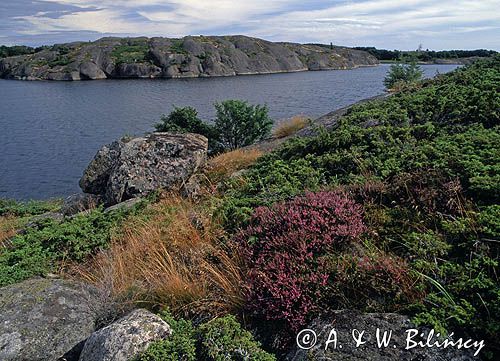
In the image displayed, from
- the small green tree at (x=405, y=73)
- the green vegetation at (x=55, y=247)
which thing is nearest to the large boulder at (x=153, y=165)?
the green vegetation at (x=55, y=247)

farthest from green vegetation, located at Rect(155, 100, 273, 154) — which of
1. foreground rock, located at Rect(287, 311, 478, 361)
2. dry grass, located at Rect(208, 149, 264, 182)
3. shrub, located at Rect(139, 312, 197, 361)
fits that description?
foreground rock, located at Rect(287, 311, 478, 361)

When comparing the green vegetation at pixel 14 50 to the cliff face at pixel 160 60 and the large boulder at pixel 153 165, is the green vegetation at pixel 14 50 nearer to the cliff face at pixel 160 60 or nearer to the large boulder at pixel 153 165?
the cliff face at pixel 160 60

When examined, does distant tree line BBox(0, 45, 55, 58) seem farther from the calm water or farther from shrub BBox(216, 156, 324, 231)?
shrub BBox(216, 156, 324, 231)

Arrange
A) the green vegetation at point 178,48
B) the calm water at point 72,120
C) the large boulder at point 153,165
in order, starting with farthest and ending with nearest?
the green vegetation at point 178,48
the calm water at point 72,120
the large boulder at point 153,165

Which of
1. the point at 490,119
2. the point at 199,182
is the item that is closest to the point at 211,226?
the point at 199,182

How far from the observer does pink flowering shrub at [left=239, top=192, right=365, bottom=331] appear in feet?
11.5

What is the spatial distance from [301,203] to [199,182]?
18.8ft

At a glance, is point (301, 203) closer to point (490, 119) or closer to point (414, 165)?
point (414, 165)

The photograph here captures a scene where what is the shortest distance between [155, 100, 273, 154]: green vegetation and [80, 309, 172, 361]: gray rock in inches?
655

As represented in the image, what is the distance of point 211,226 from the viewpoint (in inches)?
230

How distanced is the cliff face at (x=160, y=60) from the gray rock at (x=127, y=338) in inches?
3895

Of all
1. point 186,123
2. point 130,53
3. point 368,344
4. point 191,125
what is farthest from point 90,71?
point 368,344

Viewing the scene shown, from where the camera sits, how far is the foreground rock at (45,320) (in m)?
3.93

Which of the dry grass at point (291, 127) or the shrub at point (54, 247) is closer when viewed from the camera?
the shrub at point (54, 247)
